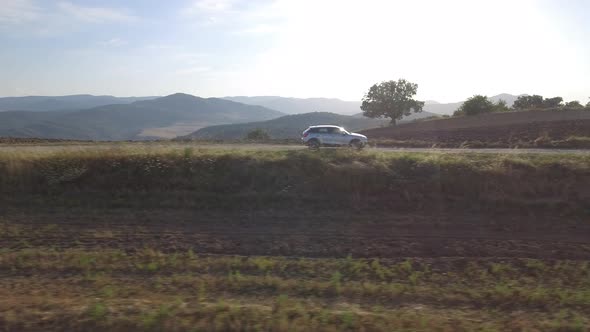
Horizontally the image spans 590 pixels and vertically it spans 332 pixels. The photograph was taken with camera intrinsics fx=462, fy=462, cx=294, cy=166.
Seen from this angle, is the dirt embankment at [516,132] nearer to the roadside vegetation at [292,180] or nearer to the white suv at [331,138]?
the white suv at [331,138]

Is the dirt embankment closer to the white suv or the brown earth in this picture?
the white suv

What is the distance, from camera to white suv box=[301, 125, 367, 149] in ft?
86.2

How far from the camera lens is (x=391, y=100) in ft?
210

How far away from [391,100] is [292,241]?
55727 millimetres

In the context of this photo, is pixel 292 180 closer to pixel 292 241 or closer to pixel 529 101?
pixel 292 241

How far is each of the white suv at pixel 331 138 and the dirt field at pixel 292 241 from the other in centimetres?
857

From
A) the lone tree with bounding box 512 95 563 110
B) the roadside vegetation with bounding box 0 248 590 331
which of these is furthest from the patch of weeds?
the lone tree with bounding box 512 95 563 110

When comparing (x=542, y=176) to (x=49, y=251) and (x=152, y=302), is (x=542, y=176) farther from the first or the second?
(x=49, y=251)

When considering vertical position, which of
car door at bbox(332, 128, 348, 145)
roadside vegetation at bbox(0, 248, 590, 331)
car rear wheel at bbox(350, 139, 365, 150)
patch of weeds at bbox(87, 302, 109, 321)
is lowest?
roadside vegetation at bbox(0, 248, 590, 331)

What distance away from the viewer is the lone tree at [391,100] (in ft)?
210

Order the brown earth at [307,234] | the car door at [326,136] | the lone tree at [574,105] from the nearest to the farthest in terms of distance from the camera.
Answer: the brown earth at [307,234] < the car door at [326,136] < the lone tree at [574,105]

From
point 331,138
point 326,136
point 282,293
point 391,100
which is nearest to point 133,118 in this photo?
point 391,100

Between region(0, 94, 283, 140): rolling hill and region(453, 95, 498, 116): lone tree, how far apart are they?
48323 mm

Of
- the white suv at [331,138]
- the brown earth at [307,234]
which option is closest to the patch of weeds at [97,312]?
the brown earth at [307,234]
